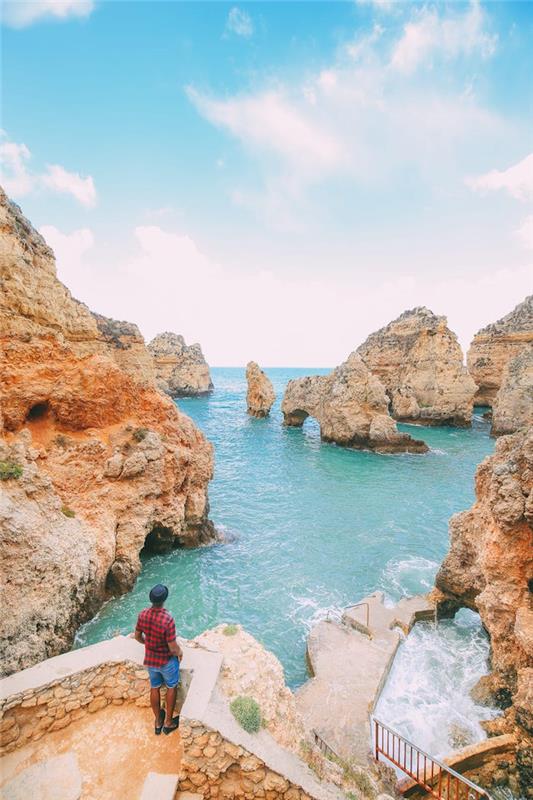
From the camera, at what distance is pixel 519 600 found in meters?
7.98

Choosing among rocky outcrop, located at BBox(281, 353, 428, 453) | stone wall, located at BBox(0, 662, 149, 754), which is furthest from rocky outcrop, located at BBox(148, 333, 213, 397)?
stone wall, located at BBox(0, 662, 149, 754)

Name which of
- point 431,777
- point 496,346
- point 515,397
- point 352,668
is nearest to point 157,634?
point 431,777

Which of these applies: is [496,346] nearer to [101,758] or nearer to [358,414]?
[358,414]

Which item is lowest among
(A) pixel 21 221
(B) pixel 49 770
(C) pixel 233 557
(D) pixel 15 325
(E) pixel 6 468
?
(C) pixel 233 557

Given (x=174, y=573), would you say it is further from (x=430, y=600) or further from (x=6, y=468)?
(x=430, y=600)

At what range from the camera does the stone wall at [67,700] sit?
Answer: 5160mm

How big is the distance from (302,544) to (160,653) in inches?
475

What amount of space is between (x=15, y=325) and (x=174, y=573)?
9.72 metres

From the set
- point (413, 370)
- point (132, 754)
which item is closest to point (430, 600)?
point (132, 754)

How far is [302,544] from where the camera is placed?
16562 millimetres

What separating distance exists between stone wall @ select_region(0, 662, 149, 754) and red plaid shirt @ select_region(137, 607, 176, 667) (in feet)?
2.90

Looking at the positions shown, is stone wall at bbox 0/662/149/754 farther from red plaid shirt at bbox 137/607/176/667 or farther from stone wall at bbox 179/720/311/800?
stone wall at bbox 179/720/311/800

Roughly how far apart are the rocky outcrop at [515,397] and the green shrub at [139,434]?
36399 mm

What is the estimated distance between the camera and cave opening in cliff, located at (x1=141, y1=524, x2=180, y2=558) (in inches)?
578
